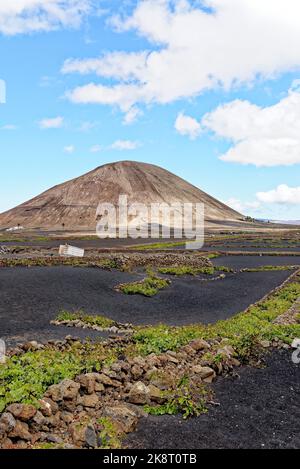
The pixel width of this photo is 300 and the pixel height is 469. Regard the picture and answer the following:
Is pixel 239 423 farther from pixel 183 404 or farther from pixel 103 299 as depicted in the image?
pixel 103 299

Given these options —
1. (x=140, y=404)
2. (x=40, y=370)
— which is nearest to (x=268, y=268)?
(x=140, y=404)

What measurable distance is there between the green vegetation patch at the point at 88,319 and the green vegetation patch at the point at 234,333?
2.01 metres

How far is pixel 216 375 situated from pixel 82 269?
74.0ft

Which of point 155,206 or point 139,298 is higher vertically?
point 155,206

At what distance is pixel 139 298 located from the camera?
2691 centimetres

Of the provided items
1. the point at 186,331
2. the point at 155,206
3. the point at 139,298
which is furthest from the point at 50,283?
the point at 155,206

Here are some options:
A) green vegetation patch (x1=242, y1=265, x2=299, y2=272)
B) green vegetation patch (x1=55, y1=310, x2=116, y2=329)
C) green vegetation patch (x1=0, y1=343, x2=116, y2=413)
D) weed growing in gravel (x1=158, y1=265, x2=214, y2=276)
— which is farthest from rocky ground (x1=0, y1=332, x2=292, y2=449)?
green vegetation patch (x1=242, y1=265, x2=299, y2=272)

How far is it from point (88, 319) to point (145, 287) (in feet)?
30.7

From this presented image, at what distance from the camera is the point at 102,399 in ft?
33.2

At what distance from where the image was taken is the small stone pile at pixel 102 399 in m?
8.12

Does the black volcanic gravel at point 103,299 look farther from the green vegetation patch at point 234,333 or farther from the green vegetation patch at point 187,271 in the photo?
the green vegetation patch at point 187,271

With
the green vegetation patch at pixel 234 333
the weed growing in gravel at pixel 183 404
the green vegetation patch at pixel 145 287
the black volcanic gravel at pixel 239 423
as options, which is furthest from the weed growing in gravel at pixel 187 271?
the weed growing in gravel at pixel 183 404

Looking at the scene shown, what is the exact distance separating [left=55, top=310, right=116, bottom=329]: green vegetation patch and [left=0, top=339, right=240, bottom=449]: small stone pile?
616 centimetres
